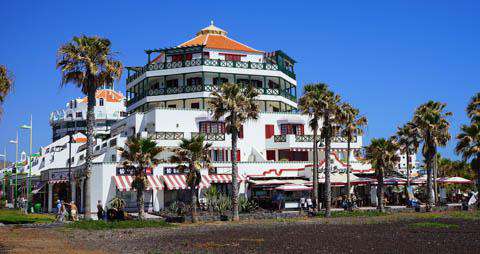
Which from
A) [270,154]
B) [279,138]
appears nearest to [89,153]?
[279,138]

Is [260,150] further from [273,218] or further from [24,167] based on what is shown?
[24,167]

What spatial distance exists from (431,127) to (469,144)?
475cm

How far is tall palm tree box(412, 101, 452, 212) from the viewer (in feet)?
195

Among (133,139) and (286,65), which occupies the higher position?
(286,65)

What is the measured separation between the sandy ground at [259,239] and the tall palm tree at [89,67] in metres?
11.0

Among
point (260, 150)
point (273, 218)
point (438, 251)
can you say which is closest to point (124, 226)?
point (273, 218)

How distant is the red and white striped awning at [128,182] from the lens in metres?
55.1

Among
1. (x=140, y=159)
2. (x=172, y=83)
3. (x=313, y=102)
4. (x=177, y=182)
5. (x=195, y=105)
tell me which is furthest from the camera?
(x=172, y=83)

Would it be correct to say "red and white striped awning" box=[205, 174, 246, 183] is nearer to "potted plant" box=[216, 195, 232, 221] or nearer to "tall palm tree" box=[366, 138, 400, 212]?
"potted plant" box=[216, 195, 232, 221]

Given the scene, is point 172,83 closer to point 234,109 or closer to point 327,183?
point 234,109

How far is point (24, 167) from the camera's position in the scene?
92.4 meters

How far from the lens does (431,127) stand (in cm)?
5916

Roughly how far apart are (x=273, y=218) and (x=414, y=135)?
19.6m

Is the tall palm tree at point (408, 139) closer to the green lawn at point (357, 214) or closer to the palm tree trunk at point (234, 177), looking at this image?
the green lawn at point (357, 214)
